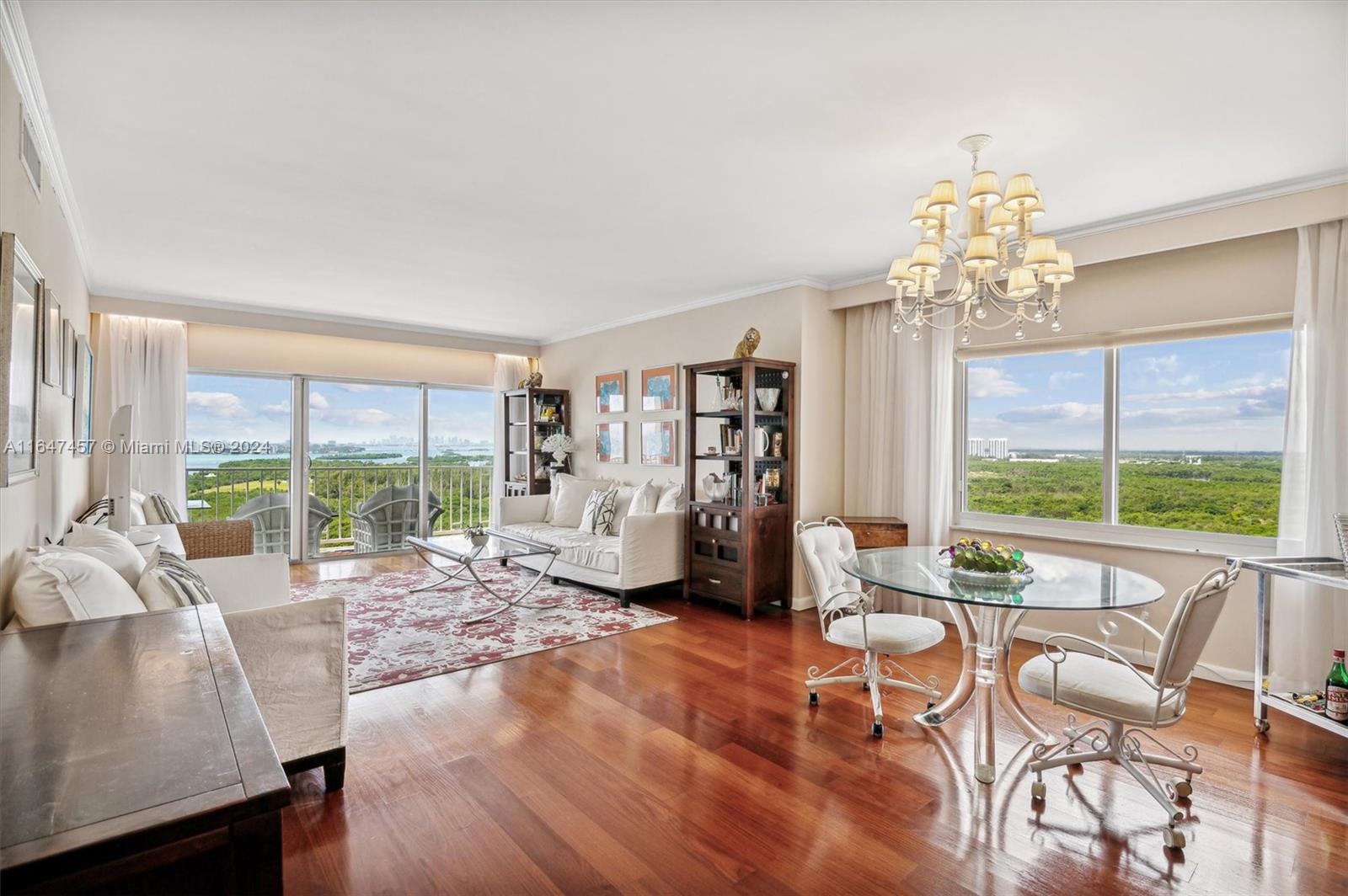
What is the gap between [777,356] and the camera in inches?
203

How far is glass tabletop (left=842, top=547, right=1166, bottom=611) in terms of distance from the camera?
2.34m

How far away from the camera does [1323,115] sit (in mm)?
2482

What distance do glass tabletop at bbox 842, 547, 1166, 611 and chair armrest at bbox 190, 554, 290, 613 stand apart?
288 centimetres

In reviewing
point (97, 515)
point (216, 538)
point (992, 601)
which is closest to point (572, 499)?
point (216, 538)

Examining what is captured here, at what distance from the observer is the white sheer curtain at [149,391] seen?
5.58 metres

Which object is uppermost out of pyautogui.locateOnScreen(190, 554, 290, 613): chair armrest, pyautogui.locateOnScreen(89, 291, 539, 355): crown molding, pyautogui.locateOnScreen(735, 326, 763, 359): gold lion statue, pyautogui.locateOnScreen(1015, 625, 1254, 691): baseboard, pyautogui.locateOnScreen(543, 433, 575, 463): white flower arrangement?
pyautogui.locateOnScreen(89, 291, 539, 355): crown molding

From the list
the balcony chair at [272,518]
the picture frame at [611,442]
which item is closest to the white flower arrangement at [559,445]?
the picture frame at [611,442]

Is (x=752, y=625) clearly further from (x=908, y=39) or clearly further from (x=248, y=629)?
(x=908, y=39)

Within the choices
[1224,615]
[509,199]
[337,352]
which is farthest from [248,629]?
[337,352]

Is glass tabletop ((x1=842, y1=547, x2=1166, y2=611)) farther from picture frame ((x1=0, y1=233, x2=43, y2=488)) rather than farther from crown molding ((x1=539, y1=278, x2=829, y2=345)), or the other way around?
picture frame ((x1=0, y1=233, x2=43, y2=488))

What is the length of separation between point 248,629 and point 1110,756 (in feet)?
10.4

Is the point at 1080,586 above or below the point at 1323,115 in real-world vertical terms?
below

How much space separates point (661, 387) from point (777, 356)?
54.0 inches

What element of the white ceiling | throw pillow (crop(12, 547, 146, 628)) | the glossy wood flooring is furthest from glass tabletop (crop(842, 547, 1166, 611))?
throw pillow (crop(12, 547, 146, 628))
